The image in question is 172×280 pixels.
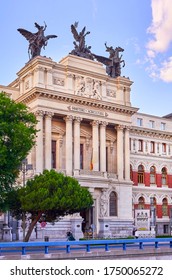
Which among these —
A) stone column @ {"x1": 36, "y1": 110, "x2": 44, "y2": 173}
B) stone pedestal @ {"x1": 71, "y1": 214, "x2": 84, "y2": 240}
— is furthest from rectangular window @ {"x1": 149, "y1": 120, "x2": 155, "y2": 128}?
stone pedestal @ {"x1": 71, "y1": 214, "x2": 84, "y2": 240}

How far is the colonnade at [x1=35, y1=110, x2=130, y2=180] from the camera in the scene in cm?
5394

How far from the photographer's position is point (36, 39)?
57.8 m

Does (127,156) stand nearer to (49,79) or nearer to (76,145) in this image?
(76,145)

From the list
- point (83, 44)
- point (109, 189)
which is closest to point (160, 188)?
point (109, 189)

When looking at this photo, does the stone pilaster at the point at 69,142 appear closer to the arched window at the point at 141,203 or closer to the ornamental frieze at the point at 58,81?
the ornamental frieze at the point at 58,81

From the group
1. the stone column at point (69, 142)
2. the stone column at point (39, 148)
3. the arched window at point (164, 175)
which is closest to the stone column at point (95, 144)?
the stone column at point (69, 142)

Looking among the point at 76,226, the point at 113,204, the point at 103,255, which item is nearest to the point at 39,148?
the point at 76,226

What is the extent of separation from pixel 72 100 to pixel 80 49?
8.54 meters

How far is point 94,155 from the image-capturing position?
192ft

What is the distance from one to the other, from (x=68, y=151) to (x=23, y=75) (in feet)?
37.8

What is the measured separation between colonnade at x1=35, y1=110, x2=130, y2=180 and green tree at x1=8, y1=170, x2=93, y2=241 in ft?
44.7

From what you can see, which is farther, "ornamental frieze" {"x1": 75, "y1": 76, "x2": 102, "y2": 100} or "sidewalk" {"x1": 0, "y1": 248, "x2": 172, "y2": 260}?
"ornamental frieze" {"x1": 75, "y1": 76, "x2": 102, "y2": 100}

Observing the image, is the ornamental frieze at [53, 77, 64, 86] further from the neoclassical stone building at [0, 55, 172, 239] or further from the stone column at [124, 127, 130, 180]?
the stone column at [124, 127, 130, 180]

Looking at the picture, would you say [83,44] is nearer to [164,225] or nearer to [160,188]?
[160,188]
